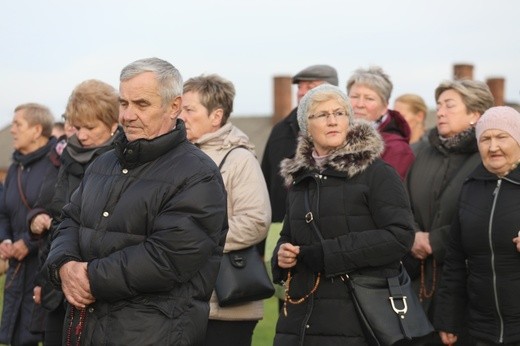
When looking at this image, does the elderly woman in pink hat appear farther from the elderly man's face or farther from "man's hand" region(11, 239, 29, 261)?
"man's hand" region(11, 239, 29, 261)

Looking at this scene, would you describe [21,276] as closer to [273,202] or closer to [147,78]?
[273,202]

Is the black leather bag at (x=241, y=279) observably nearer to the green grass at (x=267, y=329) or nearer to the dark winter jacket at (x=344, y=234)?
the dark winter jacket at (x=344, y=234)

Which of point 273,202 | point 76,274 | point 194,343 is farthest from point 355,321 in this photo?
point 273,202

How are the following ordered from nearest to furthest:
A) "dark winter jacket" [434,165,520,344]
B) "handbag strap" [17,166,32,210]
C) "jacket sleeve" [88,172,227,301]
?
"jacket sleeve" [88,172,227,301] < "dark winter jacket" [434,165,520,344] < "handbag strap" [17,166,32,210]

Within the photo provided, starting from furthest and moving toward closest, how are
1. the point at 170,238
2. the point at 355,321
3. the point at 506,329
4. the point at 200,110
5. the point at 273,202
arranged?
the point at 273,202 < the point at 200,110 < the point at 506,329 < the point at 355,321 < the point at 170,238

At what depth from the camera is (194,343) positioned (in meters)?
4.78

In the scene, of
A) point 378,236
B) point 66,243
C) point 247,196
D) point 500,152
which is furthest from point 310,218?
point 66,243

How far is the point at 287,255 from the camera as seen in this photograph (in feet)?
19.2

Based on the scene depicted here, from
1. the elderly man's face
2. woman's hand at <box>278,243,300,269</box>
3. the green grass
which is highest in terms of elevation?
the elderly man's face

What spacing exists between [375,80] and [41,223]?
2.73 meters

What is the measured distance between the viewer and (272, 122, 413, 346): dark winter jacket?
564 cm

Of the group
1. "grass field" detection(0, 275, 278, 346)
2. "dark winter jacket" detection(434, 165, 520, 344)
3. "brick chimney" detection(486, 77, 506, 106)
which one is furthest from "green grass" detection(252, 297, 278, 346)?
"brick chimney" detection(486, 77, 506, 106)

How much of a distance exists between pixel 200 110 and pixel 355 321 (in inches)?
79.0

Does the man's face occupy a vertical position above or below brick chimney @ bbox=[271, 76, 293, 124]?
above
